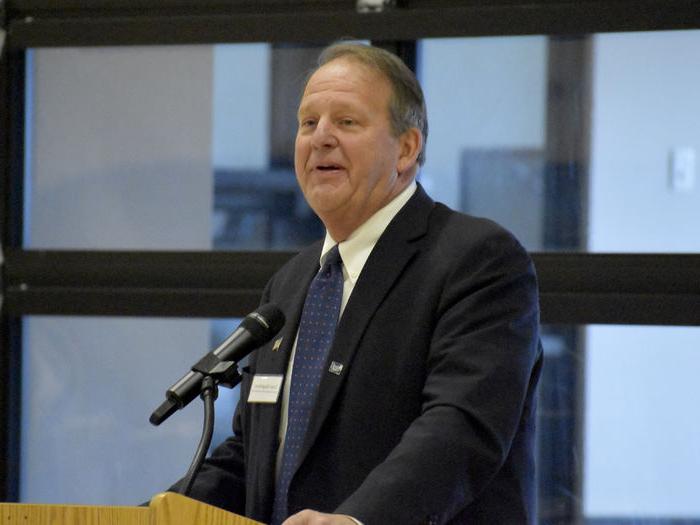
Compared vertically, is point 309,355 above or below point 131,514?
→ above

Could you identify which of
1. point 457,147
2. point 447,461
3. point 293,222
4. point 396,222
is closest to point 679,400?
point 457,147

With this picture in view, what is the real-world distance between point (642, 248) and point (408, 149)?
1428mm

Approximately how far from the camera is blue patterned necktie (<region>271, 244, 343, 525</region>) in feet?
7.28

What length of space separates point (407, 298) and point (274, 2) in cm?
194

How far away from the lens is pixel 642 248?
3.61 meters

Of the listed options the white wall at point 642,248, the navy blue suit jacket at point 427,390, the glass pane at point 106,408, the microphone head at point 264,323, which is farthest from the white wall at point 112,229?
the microphone head at point 264,323

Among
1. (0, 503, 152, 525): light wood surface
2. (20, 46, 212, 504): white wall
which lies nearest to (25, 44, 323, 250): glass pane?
(20, 46, 212, 504): white wall

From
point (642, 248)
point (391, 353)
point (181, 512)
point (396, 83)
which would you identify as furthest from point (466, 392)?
point (642, 248)

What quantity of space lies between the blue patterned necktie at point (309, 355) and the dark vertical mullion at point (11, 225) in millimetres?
2063

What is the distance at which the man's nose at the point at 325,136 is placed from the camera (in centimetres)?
239

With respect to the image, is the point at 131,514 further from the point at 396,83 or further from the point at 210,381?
the point at 396,83

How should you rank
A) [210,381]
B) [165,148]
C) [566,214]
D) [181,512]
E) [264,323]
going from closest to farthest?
[181,512]
[210,381]
[264,323]
[566,214]
[165,148]

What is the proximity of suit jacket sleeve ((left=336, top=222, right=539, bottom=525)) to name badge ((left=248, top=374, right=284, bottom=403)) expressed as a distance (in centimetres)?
34

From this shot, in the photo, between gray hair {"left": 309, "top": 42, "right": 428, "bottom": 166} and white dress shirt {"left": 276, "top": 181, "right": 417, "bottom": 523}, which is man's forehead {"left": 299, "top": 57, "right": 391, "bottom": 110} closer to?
gray hair {"left": 309, "top": 42, "right": 428, "bottom": 166}
